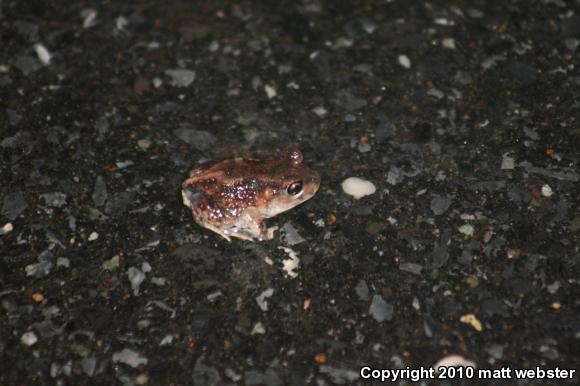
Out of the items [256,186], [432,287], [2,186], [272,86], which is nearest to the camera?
[432,287]

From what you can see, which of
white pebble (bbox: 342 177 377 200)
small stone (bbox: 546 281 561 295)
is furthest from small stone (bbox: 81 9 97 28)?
small stone (bbox: 546 281 561 295)

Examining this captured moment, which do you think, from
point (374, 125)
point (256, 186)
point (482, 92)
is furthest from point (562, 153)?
point (256, 186)

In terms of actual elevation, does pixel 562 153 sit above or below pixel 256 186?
below

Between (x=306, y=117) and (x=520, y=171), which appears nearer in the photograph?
(x=520, y=171)

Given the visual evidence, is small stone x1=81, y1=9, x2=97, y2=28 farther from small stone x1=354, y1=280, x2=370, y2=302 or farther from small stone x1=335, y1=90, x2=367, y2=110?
small stone x1=354, y1=280, x2=370, y2=302

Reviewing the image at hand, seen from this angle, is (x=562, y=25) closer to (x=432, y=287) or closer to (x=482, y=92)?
(x=482, y=92)

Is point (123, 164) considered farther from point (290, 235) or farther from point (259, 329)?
point (259, 329)

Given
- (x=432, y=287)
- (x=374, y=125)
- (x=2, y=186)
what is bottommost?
(x=432, y=287)
